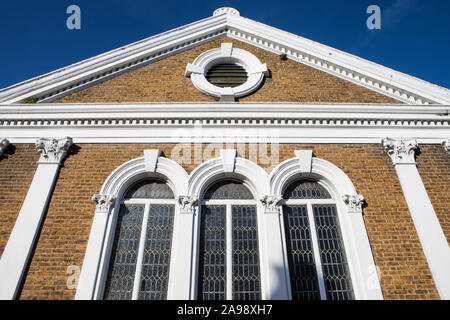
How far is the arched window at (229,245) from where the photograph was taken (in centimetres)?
525

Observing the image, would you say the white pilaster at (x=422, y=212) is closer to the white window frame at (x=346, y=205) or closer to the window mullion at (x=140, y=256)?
the white window frame at (x=346, y=205)

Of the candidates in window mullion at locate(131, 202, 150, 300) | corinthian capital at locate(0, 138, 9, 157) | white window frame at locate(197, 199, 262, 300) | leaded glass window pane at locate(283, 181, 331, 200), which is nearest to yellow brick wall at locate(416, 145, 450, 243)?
leaded glass window pane at locate(283, 181, 331, 200)

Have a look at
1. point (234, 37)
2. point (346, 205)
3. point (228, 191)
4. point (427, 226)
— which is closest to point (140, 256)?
point (228, 191)

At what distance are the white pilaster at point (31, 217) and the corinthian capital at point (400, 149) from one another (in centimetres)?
753

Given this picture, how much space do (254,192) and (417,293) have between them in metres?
3.53

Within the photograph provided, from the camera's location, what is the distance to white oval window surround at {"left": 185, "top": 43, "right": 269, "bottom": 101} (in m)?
7.47

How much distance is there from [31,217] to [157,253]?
8.77 ft

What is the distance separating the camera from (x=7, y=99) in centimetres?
712

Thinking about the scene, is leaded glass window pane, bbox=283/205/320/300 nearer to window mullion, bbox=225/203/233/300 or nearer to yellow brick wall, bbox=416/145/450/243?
window mullion, bbox=225/203/233/300

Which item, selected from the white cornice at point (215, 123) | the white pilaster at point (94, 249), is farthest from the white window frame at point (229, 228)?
the white pilaster at point (94, 249)

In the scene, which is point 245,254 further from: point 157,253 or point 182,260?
point 157,253

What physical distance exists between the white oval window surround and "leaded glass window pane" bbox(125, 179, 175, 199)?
2.81 metres

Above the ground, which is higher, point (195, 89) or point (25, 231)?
point (195, 89)

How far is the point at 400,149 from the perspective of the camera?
646 cm
